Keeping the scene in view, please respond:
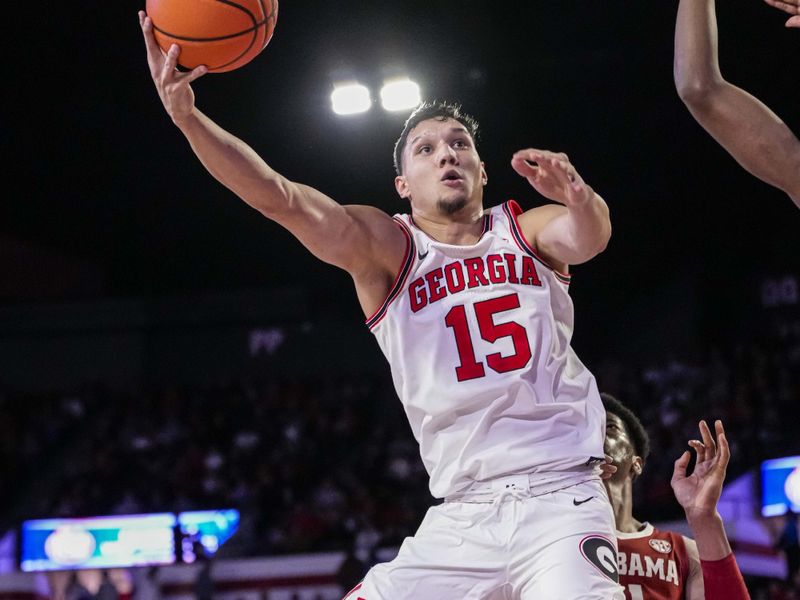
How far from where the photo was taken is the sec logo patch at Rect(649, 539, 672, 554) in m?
4.11

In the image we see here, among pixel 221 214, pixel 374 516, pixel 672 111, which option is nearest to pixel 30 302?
pixel 221 214

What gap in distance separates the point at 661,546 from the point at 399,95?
830 cm

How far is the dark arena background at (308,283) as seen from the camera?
10547 mm

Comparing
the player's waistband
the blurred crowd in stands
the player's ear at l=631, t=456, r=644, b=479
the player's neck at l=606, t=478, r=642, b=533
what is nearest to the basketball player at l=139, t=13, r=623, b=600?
the player's waistband

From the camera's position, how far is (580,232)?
348 cm

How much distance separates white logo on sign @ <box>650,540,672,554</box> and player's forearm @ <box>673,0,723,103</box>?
6.98 ft

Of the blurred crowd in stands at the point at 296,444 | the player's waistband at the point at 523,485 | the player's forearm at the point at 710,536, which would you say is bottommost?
the player's forearm at the point at 710,536

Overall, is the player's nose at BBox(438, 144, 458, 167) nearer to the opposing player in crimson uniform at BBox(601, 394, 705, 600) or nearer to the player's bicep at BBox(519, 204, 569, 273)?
the player's bicep at BBox(519, 204, 569, 273)

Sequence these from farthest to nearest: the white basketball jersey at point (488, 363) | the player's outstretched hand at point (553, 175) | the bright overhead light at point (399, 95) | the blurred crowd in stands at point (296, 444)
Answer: the blurred crowd in stands at point (296, 444)
the bright overhead light at point (399, 95)
the white basketball jersey at point (488, 363)
the player's outstretched hand at point (553, 175)

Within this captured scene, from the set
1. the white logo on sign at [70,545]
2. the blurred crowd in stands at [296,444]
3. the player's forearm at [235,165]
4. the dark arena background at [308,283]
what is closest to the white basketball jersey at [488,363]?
the player's forearm at [235,165]

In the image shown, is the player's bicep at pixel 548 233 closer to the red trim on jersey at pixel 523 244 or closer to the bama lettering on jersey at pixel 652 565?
the red trim on jersey at pixel 523 244

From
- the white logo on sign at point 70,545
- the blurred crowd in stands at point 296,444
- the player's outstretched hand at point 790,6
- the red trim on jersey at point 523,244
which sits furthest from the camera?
the blurred crowd in stands at point 296,444

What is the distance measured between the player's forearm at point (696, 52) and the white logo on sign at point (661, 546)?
83.8 inches

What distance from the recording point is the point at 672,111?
13.3 metres
